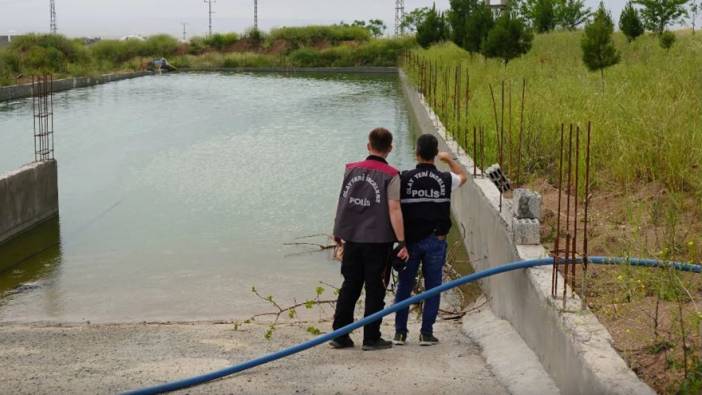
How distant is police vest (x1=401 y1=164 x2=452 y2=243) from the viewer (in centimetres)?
575

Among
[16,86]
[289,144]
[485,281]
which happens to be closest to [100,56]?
[16,86]

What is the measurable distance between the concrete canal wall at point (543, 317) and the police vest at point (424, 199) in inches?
26.6

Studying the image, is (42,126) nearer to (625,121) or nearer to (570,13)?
(625,121)

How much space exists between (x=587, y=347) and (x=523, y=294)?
141 cm

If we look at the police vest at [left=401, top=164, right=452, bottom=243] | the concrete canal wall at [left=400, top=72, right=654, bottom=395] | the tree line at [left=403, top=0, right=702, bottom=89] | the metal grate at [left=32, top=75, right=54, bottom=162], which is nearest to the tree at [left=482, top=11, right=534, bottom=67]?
the tree line at [left=403, top=0, right=702, bottom=89]

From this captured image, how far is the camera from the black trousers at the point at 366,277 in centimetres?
574

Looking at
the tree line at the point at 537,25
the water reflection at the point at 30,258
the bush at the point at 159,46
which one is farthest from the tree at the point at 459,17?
the bush at the point at 159,46

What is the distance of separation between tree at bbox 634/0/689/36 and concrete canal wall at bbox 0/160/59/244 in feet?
83.7

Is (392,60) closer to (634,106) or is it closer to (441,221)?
(634,106)

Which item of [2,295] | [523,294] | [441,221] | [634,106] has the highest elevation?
[634,106]

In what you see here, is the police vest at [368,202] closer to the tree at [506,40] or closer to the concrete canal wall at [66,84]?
the tree at [506,40]

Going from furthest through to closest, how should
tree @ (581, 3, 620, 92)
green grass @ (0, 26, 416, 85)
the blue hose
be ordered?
green grass @ (0, 26, 416, 85)
tree @ (581, 3, 620, 92)
the blue hose

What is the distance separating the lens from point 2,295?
8828 millimetres

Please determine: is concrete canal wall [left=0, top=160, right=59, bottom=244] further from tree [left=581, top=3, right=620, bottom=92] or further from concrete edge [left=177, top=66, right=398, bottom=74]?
concrete edge [left=177, top=66, right=398, bottom=74]
